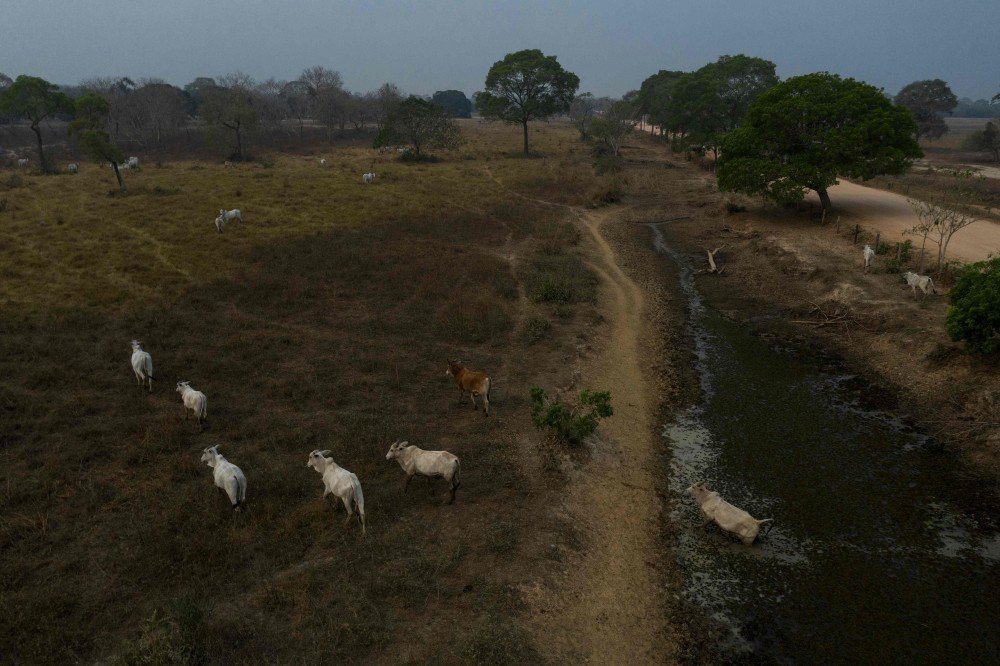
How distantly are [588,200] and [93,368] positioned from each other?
3477 centimetres

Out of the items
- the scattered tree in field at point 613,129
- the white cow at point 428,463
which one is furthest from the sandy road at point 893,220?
the scattered tree in field at point 613,129

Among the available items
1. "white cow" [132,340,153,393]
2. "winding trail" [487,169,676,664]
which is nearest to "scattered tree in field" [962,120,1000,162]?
"winding trail" [487,169,676,664]

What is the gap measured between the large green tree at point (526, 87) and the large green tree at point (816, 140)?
121 ft

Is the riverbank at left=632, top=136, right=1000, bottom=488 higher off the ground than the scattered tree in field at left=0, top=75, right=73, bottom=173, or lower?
lower

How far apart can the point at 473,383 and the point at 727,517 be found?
7.01 metres

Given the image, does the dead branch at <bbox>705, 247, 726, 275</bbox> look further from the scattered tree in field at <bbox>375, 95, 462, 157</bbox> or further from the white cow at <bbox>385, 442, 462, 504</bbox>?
the scattered tree in field at <bbox>375, 95, 462, 157</bbox>

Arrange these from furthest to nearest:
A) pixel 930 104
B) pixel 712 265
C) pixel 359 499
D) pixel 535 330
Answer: pixel 930 104 < pixel 712 265 < pixel 535 330 < pixel 359 499

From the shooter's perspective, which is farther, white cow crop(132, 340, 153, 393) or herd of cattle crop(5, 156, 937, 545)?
white cow crop(132, 340, 153, 393)

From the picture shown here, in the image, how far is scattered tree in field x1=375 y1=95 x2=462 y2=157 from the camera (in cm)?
5891

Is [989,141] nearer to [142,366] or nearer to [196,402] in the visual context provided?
[196,402]

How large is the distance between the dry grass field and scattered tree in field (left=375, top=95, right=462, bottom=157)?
101 ft

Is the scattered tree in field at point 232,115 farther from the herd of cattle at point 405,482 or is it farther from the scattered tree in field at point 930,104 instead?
the scattered tree in field at point 930,104

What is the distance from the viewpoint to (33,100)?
4916 centimetres

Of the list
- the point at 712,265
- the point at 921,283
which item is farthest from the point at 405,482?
the point at 712,265
